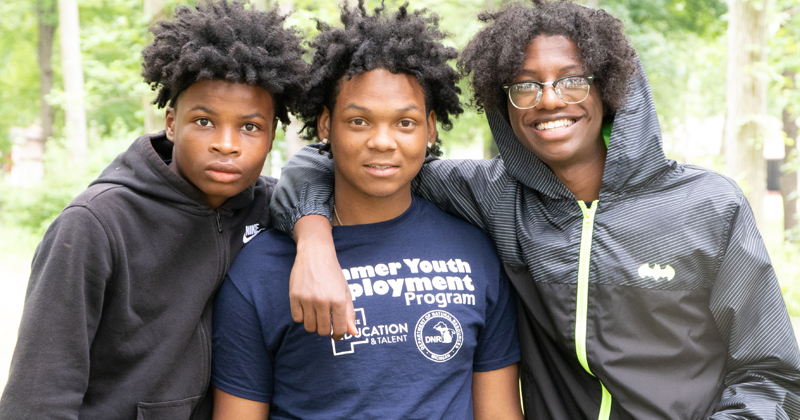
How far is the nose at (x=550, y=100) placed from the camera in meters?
2.67

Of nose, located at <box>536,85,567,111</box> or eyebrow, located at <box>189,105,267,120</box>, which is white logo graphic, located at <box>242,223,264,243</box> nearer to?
eyebrow, located at <box>189,105,267,120</box>

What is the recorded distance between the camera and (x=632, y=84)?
2.77 m

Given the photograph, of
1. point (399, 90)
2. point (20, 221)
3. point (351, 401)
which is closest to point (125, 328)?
point (351, 401)

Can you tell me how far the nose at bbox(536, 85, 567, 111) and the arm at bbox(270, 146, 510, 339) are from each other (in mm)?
406

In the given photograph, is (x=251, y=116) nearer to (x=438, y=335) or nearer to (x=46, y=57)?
(x=438, y=335)

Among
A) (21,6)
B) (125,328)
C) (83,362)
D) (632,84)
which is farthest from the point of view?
(21,6)

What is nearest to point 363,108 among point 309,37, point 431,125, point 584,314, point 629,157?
point 431,125

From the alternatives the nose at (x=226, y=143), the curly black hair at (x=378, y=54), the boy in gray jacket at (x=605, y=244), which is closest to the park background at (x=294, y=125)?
the curly black hair at (x=378, y=54)

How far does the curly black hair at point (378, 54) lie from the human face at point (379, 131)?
0.17ft

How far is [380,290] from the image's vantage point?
2.64m

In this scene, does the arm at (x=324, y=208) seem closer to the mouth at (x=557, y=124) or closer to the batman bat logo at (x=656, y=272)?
the mouth at (x=557, y=124)

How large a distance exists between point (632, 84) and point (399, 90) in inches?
38.8

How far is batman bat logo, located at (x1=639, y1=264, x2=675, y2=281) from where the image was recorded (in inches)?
98.9

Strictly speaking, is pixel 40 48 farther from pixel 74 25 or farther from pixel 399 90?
pixel 399 90
